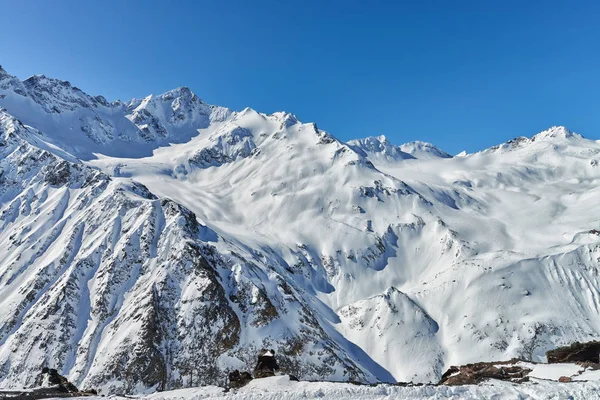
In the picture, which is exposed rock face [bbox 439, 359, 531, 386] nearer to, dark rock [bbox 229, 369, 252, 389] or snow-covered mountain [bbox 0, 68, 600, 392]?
dark rock [bbox 229, 369, 252, 389]

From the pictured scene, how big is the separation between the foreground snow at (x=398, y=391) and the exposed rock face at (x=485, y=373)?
71.6 inches

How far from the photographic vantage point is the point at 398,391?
26.6m

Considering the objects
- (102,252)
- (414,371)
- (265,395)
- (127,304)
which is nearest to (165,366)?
(127,304)

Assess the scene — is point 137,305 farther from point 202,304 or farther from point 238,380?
Answer: point 238,380

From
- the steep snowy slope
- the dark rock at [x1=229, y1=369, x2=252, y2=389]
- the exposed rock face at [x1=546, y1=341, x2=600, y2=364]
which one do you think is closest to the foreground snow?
the dark rock at [x1=229, y1=369, x2=252, y2=389]

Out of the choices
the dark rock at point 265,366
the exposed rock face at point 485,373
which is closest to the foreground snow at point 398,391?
the exposed rock face at point 485,373

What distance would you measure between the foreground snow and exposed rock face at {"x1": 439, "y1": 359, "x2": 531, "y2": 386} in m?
1.82

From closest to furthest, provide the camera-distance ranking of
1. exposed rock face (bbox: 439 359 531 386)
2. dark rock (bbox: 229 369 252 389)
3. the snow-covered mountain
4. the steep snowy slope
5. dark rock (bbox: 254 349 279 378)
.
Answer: exposed rock face (bbox: 439 359 531 386) → dark rock (bbox: 229 369 252 389) → dark rock (bbox: 254 349 279 378) → the steep snowy slope → the snow-covered mountain

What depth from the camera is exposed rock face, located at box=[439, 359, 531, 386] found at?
29281 mm

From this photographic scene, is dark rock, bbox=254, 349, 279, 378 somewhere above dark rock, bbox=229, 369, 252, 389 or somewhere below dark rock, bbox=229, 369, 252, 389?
above

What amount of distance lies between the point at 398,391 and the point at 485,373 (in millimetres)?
9005

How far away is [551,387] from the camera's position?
1003 inches

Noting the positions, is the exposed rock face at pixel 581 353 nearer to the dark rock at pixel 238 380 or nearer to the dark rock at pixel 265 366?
the dark rock at pixel 265 366

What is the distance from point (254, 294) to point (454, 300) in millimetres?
84782
